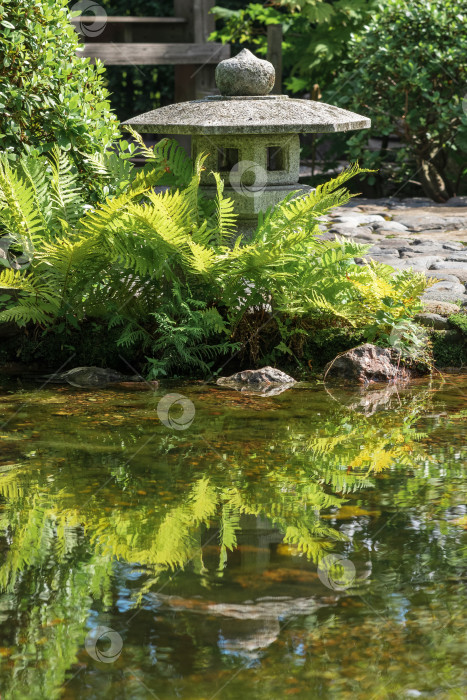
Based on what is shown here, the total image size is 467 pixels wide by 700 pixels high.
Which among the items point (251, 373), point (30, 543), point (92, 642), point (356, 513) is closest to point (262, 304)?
point (251, 373)

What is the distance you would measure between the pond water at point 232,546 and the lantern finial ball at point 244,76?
217 centimetres

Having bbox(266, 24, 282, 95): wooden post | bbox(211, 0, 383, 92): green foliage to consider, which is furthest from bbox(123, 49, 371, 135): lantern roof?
bbox(266, 24, 282, 95): wooden post

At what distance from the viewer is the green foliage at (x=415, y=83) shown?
10570 mm

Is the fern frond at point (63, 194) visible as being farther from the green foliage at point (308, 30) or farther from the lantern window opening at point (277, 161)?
the green foliage at point (308, 30)

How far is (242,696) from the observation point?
2486 millimetres

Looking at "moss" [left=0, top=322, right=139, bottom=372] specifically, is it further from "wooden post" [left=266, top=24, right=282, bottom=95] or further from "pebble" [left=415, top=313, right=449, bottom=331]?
"wooden post" [left=266, top=24, right=282, bottom=95]

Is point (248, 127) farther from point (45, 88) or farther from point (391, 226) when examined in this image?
point (391, 226)

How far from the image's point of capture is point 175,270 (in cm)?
582

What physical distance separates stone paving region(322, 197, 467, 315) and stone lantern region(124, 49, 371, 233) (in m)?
0.55

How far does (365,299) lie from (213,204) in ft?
3.82

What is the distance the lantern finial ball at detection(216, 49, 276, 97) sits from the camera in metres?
6.07

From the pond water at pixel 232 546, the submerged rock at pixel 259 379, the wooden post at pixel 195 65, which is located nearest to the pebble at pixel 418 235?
the submerged rock at pixel 259 379

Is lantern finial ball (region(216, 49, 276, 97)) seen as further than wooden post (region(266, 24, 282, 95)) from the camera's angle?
No

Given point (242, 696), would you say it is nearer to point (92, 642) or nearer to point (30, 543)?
point (92, 642)
